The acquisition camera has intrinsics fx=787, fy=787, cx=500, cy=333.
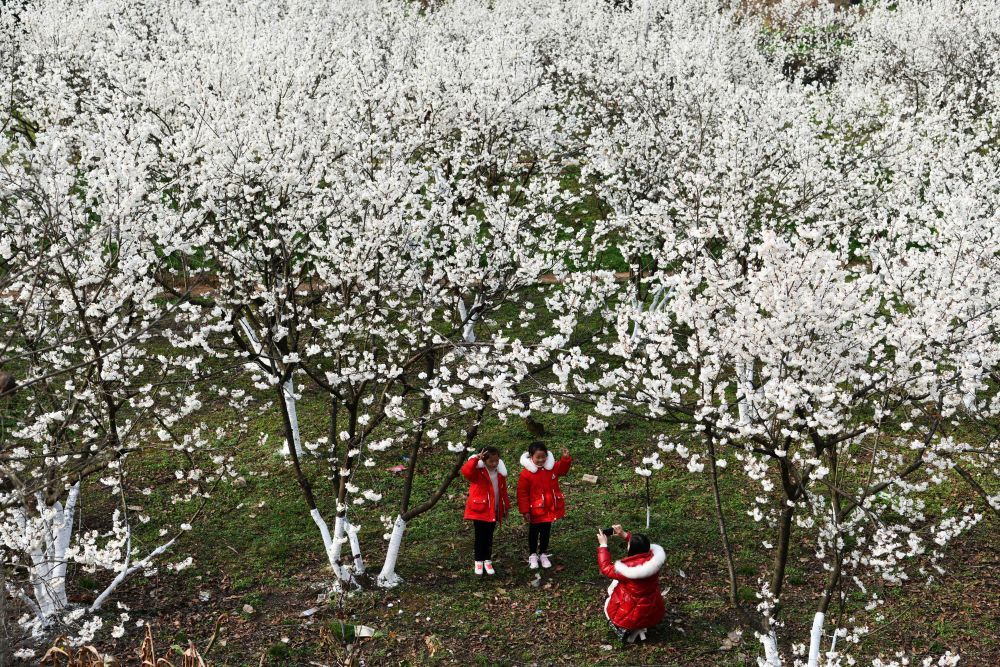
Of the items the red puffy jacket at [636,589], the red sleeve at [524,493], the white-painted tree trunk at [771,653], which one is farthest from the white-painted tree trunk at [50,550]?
the white-painted tree trunk at [771,653]

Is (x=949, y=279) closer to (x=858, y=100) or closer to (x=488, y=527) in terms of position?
(x=488, y=527)

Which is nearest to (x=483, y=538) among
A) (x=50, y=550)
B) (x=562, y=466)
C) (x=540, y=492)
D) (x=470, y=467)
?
(x=540, y=492)

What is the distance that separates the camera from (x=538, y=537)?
30.2 ft

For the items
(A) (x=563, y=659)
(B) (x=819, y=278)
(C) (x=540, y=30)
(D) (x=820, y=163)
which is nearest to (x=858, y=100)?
(D) (x=820, y=163)

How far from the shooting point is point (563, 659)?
7730mm

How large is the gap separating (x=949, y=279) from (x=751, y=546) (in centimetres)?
409

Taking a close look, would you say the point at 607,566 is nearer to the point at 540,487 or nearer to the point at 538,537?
the point at 540,487

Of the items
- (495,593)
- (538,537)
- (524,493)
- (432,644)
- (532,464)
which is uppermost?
(532,464)

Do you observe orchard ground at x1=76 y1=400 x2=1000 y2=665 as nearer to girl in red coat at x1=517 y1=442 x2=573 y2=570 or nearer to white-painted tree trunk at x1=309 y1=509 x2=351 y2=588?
white-painted tree trunk at x1=309 y1=509 x2=351 y2=588

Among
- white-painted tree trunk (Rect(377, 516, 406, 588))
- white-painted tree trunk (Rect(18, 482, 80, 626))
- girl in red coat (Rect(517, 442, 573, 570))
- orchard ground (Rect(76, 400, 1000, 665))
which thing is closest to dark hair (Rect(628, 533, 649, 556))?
orchard ground (Rect(76, 400, 1000, 665))

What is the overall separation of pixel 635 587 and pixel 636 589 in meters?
0.02

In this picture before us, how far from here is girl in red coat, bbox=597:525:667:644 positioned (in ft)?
25.0

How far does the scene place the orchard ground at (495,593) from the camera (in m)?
7.89

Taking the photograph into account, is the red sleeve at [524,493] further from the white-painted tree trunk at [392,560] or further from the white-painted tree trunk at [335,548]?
the white-painted tree trunk at [335,548]
